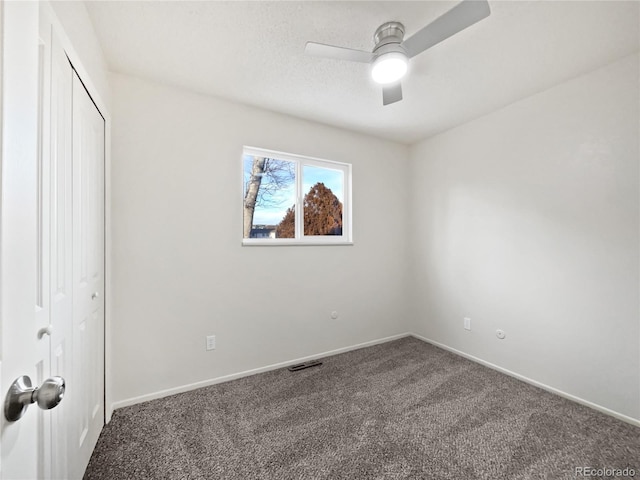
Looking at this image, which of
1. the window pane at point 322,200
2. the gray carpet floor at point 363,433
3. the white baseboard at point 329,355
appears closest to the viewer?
the gray carpet floor at point 363,433

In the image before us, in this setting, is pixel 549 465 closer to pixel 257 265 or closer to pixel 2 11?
pixel 257 265

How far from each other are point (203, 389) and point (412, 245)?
106 inches

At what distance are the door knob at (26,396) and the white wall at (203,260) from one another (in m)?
1.79

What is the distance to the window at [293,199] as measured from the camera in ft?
8.87

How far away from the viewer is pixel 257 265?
8.52ft

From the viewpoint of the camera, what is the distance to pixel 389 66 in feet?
5.22

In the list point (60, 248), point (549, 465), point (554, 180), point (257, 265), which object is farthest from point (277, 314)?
point (554, 180)

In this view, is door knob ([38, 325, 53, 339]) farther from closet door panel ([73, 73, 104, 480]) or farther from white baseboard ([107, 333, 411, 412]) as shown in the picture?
white baseboard ([107, 333, 411, 412])

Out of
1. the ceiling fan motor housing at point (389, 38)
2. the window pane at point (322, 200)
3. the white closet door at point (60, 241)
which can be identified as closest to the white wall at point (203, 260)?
the window pane at point (322, 200)

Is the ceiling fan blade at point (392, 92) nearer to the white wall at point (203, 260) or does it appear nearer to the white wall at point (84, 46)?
the white wall at point (203, 260)

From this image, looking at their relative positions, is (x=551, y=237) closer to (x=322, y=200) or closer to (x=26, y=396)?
(x=322, y=200)

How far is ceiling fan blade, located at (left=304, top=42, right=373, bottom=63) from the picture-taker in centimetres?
154

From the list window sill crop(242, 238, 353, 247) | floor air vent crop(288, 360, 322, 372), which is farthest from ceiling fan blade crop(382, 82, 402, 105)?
floor air vent crop(288, 360, 322, 372)

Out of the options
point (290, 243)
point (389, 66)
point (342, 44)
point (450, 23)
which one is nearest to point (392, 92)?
point (389, 66)
